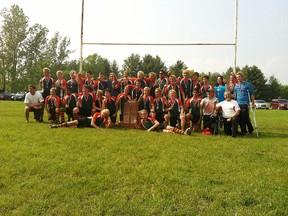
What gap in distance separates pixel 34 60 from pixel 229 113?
175 feet

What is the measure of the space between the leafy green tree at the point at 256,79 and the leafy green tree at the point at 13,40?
40.1m

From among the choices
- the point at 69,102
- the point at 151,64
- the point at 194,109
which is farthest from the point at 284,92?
the point at 69,102

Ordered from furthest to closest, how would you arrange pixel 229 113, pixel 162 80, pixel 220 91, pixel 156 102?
pixel 162 80 → pixel 220 91 → pixel 156 102 → pixel 229 113

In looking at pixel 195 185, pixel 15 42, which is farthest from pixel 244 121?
pixel 15 42

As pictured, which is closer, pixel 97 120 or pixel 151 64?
pixel 97 120

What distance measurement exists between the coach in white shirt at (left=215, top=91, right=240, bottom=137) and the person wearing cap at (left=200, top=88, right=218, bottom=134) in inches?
10.4

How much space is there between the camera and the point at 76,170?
522 centimetres

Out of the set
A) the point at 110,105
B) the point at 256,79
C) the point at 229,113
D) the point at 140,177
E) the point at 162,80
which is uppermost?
the point at 256,79

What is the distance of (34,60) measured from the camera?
57.2 metres

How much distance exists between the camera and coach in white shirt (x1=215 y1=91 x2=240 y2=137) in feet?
29.8

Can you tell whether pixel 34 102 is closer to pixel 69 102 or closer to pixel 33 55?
pixel 69 102

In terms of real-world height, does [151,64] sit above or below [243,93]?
above

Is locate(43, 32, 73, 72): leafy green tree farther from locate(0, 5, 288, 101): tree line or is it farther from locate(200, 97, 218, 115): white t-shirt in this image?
locate(200, 97, 218, 115): white t-shirt

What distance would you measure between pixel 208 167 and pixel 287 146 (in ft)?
A: 10.2
